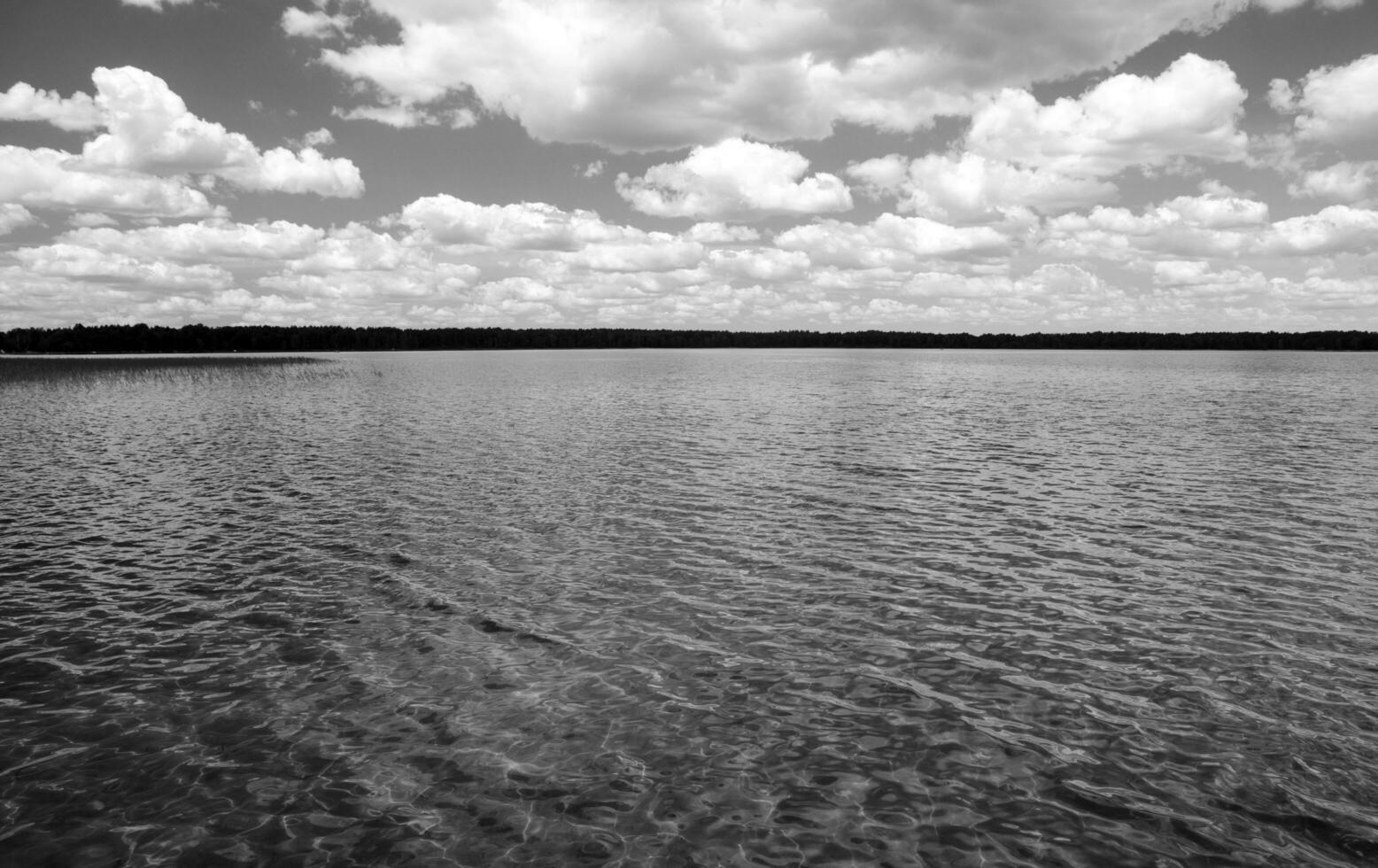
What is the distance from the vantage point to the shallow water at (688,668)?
454 inches

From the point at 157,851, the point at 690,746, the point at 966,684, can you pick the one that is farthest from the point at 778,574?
the point at 157,851

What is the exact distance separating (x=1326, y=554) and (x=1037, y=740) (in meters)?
18.2

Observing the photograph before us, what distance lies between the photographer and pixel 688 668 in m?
17.0

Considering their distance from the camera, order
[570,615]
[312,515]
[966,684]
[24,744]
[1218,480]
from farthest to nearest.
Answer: [1218,480] → [312,515] → [570,615] → [966,684] → [24,744]

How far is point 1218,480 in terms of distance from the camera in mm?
38594

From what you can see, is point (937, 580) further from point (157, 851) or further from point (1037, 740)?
point (157, 851)

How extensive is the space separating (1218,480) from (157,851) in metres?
42.9

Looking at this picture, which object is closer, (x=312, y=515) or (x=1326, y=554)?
(x=1326, y=554)

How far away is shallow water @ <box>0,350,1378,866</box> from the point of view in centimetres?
1152

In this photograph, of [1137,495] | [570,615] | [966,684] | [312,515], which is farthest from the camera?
[1137,495]

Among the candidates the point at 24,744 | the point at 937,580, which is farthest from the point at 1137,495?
the point at 24,744

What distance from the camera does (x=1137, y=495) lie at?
3509 centimetres

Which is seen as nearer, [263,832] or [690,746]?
[263,832]

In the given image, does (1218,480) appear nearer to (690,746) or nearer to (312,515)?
(690,746)
